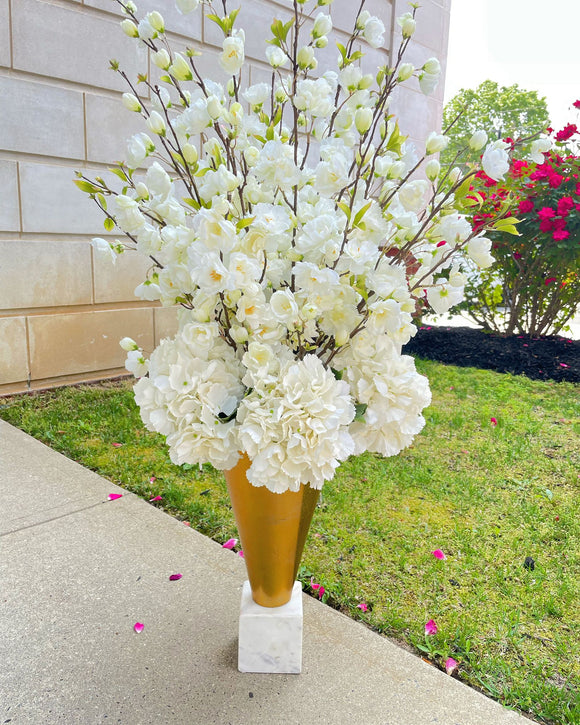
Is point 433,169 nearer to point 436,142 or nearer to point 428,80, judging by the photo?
point 436,142

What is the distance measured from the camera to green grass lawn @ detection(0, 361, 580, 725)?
5.72 ft

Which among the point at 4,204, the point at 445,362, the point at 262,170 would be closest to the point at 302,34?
the point at 4,204

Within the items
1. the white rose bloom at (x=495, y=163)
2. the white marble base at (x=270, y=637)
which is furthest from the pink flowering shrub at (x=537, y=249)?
the white marble base at (x=270, y=637)

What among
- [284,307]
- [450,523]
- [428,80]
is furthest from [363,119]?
[450,523]

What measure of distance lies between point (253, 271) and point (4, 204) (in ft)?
11.0

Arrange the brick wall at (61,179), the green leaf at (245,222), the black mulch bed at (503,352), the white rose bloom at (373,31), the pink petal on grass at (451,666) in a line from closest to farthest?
the green leaf at (245,222)
the white rose bloom at (373,31)
the pink petal on grass at (451,666)
the brick wall at (61,179)
the black mulch bed at (503,352)

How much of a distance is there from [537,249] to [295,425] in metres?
5.94

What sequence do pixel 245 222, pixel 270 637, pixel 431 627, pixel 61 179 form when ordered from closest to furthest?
pixel 245 222
pixel 270 637
pixel 431 627
pixel 61 179

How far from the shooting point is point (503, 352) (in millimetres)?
5910

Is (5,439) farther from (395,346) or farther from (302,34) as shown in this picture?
(302,34)

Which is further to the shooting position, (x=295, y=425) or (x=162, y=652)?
(x=162, y=652)

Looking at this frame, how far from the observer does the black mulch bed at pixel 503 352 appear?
5.47 m

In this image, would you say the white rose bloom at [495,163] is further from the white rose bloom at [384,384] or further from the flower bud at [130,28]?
the flower bud at [130,28]

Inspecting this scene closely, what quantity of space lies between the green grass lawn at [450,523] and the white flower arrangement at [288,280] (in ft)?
2.80
